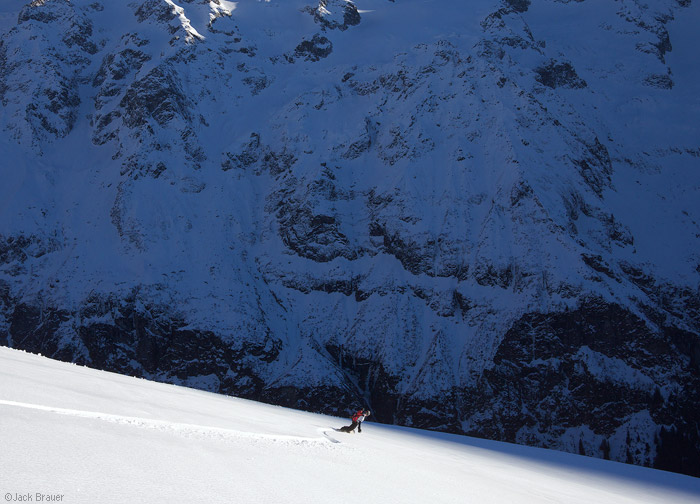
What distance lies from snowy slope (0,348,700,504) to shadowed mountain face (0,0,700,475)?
81.7 meters

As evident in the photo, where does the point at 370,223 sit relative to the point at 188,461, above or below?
above

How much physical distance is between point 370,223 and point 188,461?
4365 inches

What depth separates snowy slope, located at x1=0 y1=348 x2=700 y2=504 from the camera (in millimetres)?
9812

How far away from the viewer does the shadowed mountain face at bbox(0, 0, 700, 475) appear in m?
101

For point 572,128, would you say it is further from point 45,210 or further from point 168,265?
point 45,210

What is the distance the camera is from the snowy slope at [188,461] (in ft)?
32.2

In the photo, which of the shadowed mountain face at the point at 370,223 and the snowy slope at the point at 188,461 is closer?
the snowy slope at the point at 188,461

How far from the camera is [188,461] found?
483 inches

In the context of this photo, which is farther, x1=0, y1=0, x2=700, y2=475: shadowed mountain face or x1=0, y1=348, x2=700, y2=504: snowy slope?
x1=0, y1=0, x2=700, y2=475: shadowed mountain face

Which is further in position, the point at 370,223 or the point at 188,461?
the point at 370,223

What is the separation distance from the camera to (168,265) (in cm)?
11175

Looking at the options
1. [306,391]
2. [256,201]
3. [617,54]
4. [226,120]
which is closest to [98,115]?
[226,120]

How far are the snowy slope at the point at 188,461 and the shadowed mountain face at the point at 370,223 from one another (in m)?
81.7

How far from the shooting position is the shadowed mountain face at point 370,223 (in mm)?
101438
